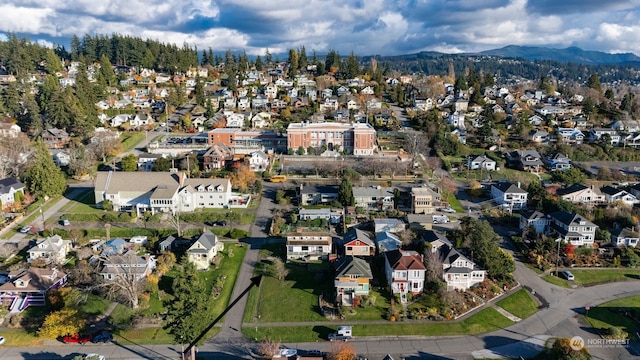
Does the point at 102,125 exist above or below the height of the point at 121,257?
above

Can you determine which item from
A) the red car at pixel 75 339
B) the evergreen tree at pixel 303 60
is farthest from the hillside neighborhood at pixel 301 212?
the evergreen tree at pixel 303 60

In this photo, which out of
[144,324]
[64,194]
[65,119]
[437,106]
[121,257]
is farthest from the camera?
[437,106]

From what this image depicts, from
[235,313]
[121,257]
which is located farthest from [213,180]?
[235,313]

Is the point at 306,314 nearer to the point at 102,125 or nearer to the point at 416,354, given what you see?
the point at 416,354

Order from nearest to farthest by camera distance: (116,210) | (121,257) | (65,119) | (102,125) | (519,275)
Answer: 1. (121,257)
2. (519,275)
3. (116,210)
4. (65,119)
5. (102,125)

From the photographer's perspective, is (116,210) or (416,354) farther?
(116,210)

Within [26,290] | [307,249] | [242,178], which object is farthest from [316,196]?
[26,290]

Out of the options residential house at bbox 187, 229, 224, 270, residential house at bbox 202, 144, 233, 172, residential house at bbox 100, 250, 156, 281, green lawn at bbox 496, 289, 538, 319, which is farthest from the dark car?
residential house at bbox 202, 144, 233, 172
